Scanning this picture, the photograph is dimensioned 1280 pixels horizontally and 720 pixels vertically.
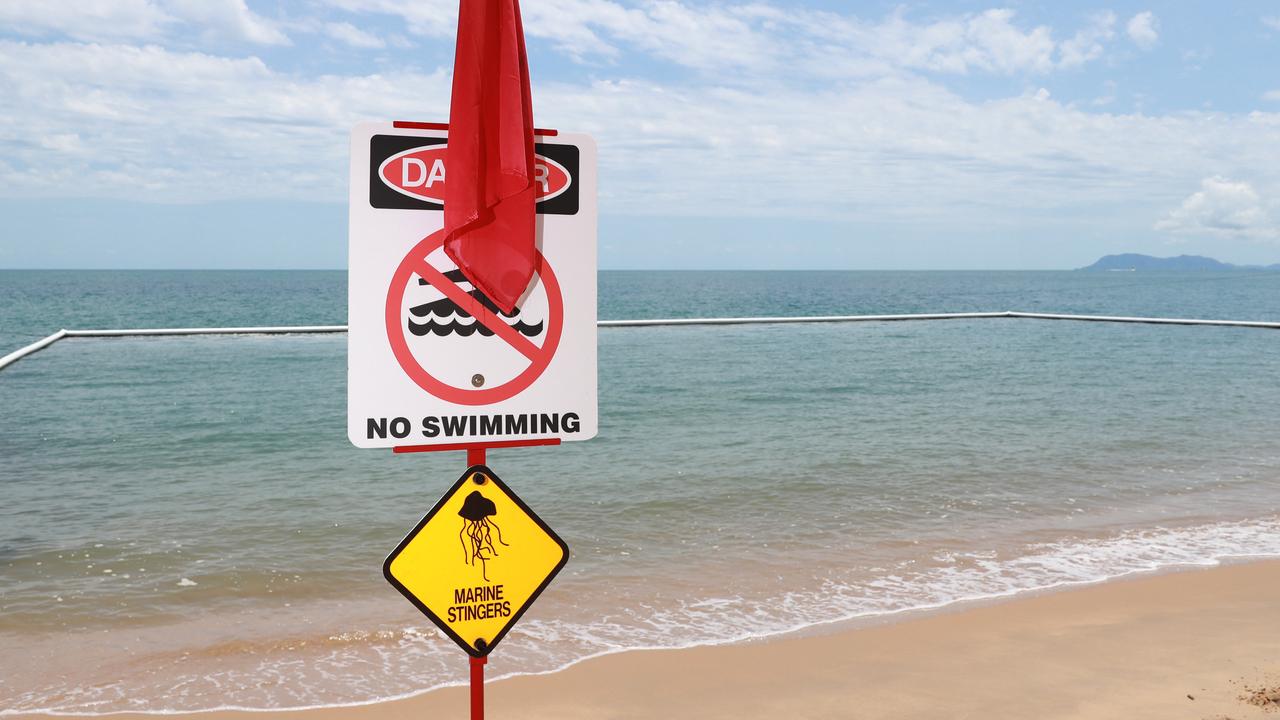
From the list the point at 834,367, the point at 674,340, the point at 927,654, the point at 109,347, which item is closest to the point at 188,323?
the point at 109,347

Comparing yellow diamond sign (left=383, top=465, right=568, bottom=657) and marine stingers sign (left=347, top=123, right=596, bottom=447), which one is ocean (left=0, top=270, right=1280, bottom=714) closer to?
→ yellow diamond sign (left=383, top=465, right=568, bottom=657)

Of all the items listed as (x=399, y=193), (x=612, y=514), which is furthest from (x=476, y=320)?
(x=612, y=514)

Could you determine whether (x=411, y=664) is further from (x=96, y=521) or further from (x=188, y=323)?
(x=188, y=323)

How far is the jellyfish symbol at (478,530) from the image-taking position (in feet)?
7.93

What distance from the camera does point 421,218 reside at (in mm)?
2420

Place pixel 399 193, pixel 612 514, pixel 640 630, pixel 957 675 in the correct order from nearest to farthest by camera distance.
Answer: pixel 399 193, pixel 957 675, pixel 640 630, pixel 612 514

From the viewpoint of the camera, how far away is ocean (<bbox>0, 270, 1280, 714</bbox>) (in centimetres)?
586

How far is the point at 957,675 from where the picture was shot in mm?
5316

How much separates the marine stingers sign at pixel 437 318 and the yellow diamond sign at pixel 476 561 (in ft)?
0.52

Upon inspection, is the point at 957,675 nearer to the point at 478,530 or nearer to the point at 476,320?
the point at 478,530

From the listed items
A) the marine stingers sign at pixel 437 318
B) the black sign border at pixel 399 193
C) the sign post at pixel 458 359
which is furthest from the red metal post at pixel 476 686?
the black sign border at pixel 399 193

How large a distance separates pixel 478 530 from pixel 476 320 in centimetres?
50

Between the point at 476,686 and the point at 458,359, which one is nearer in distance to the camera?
the point at 458,359

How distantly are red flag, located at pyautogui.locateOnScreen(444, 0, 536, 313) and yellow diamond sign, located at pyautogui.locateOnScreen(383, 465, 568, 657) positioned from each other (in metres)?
0.47
